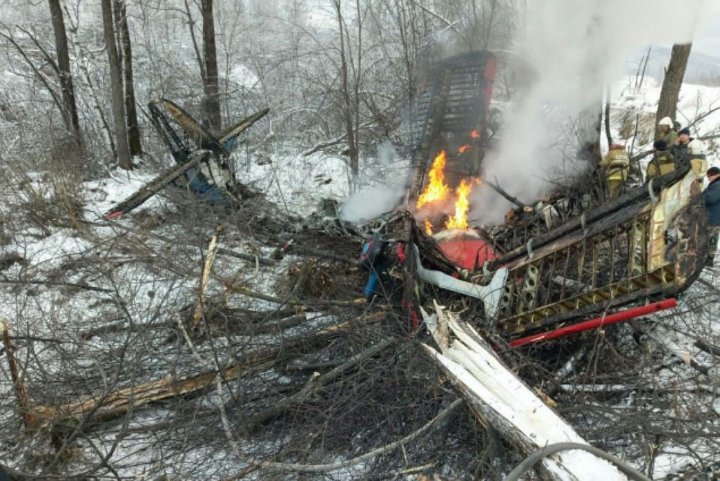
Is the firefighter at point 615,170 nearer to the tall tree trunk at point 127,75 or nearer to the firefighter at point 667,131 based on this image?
the firefighter at point 667,131

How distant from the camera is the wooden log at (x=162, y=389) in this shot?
3832mm

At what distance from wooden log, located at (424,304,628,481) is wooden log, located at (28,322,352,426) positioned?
4.30ft

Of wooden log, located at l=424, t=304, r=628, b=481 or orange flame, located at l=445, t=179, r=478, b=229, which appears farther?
orange flame, located at l=445, t=179, r=478, b=229

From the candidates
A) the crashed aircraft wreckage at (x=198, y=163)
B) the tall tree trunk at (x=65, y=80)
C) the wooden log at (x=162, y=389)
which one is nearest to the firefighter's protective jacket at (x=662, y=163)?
the wooden log at (x=162, y=389)

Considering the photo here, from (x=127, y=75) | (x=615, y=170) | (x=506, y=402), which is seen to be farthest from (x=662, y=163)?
(x=127, y=75)

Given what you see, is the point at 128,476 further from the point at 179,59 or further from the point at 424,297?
the point at 179,59

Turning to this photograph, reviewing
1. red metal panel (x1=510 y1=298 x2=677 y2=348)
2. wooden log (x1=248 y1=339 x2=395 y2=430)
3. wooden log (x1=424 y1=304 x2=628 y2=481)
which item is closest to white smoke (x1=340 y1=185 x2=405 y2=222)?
wooden log (x1=248 y1=339 x2=395 y2=430)

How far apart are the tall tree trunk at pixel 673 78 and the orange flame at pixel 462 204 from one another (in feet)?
14.4

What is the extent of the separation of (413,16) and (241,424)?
10.4 m

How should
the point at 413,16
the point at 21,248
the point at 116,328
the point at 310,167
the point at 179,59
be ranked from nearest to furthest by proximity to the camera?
1. the point at 116,328
2. the point at 21,248
3. the point at 413,16
4. the point at 310,167
5. the point at 179,59

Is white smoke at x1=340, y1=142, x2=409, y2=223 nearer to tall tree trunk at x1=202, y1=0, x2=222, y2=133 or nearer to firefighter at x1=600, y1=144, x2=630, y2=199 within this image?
firefighter at x1=600, y1=144, x2=630, y2=199

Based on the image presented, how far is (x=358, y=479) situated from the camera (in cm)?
344

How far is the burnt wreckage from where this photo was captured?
11.6 feet

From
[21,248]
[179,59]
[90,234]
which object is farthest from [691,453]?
[179,59]
